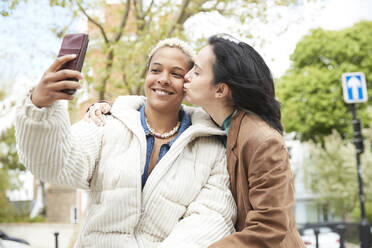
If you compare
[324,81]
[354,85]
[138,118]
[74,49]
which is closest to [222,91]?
[138,118]

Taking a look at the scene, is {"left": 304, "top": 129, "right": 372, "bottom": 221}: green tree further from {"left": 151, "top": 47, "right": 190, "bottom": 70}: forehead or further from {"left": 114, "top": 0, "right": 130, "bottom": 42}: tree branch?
{"left": 151, "top": 47, "right": 190, "bottom": 70}: forehead

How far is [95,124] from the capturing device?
223 centimetres

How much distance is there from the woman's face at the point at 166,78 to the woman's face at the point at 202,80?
8cm

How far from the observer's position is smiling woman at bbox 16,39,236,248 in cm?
191

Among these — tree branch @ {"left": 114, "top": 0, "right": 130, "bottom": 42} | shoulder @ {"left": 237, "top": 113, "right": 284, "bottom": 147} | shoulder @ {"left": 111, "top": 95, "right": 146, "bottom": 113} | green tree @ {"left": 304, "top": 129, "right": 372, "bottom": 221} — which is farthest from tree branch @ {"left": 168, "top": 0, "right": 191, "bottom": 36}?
green tree @ {"left": 304, "top": 129, "right": 372, "bottom": 221}

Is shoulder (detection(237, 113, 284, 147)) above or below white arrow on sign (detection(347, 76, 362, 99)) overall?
below

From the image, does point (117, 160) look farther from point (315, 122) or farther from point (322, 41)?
point (322, 41)

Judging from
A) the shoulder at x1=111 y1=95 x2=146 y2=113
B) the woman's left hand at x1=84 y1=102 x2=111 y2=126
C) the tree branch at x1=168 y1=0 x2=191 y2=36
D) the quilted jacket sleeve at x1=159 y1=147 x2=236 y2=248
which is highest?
the tree branch at x1=168 y1=0 x2=191 y2=36

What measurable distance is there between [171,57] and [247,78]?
1.56ft

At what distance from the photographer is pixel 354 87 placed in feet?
32.2

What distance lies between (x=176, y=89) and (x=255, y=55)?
48 centimetres

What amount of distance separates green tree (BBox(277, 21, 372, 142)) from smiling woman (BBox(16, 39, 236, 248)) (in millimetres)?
20935

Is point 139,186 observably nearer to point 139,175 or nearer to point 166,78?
point 139,175

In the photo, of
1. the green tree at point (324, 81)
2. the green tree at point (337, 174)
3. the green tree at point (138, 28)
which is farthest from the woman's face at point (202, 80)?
the green tree at point (324, 81)
